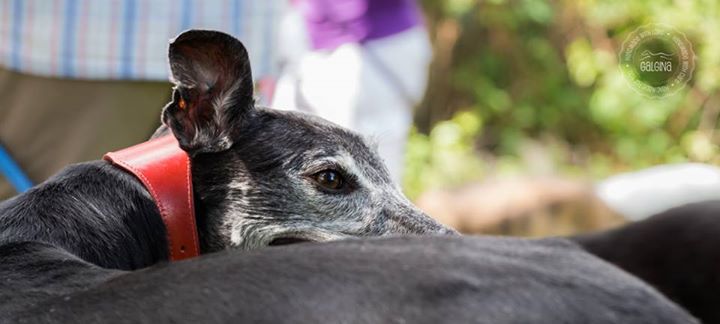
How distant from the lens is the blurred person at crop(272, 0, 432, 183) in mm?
5379

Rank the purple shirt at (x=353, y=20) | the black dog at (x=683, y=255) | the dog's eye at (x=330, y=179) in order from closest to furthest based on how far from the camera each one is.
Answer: the black dog at (x=683, y=255) < the dog's eye at (x=330, y=179) < the purple shirt at (x=353, y=20)

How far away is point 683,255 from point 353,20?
279cm

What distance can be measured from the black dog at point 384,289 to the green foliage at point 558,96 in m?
8.16

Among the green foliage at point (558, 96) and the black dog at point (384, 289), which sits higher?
the green foliage at point (558, 96)

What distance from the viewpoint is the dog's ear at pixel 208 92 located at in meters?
2.98

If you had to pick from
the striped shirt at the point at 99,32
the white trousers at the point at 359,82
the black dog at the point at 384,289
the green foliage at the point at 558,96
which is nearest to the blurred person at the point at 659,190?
the white trousers at the point at 359,82

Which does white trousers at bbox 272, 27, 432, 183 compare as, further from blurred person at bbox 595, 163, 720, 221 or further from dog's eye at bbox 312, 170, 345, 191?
dog's eye at bbox 312, 170, 345, 191

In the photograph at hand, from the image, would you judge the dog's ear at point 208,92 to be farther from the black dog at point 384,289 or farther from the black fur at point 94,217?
the black dog at point 384,289

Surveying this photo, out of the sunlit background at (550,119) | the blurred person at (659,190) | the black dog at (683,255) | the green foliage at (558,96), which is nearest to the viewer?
the black dog at (683,255)

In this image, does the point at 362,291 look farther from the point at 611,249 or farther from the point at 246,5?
the point at 246,5

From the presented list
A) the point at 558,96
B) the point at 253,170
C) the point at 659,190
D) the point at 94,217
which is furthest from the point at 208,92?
the point at 558,96

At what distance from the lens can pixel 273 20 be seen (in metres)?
4.52

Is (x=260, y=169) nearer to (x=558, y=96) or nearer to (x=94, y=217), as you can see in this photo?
(x=94, y=217)

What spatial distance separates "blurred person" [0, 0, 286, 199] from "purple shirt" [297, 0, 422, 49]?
982 mm
